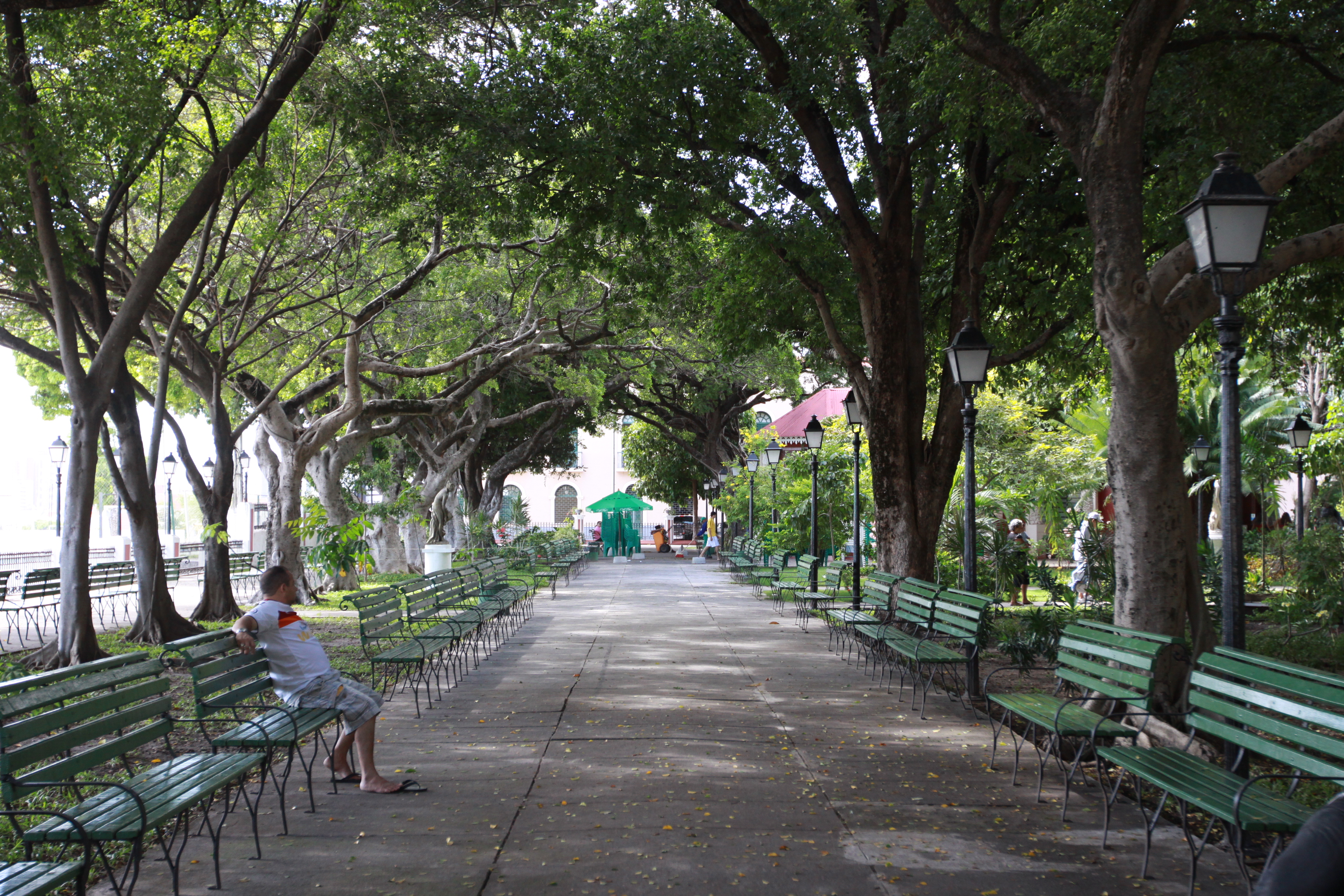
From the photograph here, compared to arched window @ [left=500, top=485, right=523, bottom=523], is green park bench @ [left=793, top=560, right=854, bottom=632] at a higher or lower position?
lower

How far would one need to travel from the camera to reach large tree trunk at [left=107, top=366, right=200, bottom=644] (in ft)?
39.2

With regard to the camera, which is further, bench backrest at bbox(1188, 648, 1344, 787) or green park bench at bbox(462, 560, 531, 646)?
green park bench at bbox(462, 560, 531, 646)

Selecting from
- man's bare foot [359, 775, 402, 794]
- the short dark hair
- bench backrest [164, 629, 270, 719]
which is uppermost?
the short dark hair

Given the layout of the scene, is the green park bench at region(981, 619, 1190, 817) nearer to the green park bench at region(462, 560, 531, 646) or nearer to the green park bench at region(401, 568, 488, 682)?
the green park bench at region(401, 568, 488, 682)

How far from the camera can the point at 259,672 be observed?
19.6 feet

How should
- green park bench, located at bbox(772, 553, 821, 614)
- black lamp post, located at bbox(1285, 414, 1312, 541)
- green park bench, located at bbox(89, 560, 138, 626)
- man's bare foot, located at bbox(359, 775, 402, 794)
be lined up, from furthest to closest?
1. black lamp post, located at bbox(1285, 414, 1312, 541)
2. green park bench, located at bbox(89, 560, 138, 626)
3. green park bench, located at bbox(772, 553, 821, 614)
4. man's bare foot, located at bbox(359, 775, 402, 794)

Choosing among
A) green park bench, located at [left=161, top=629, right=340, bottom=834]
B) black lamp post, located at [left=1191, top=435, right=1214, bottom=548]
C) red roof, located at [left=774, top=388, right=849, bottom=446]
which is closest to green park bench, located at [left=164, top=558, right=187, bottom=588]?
green park bench, located at [left=161, top=629, right=340, bottom=834]

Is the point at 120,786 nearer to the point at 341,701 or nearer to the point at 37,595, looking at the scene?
the point at 341,701

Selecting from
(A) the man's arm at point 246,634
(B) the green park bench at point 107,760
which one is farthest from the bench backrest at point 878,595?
(B) the green park bench at point 107,760

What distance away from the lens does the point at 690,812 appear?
17.8 feet

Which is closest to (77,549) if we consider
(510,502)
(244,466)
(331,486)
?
(331,486)

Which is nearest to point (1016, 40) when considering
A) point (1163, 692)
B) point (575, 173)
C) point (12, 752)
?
point (575, 173)

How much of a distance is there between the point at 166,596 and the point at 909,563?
9.75 m

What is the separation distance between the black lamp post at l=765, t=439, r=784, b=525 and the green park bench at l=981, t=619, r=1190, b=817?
17.2 m
